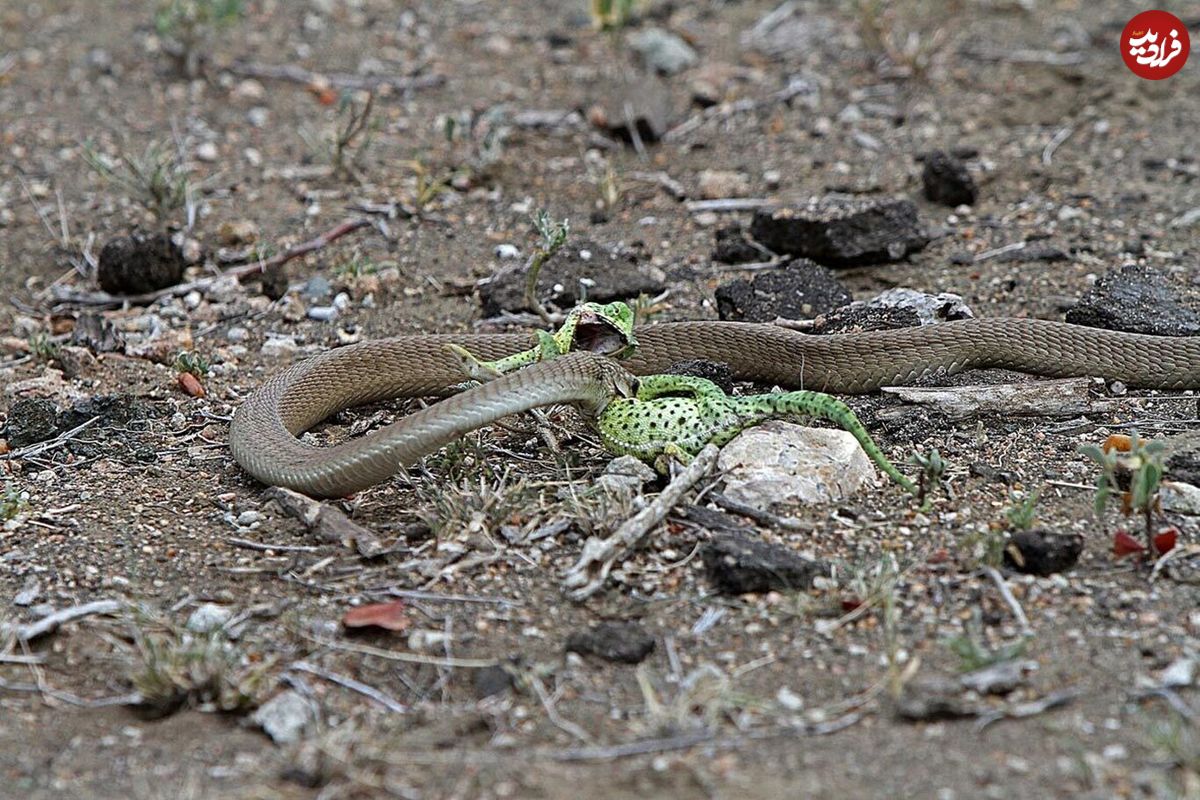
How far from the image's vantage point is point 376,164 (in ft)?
25.9

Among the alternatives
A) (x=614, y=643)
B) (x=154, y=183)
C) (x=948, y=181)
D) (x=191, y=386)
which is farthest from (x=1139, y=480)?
(x=154, y=183)

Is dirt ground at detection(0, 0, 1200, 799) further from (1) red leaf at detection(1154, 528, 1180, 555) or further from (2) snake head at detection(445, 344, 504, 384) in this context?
(2) snake head at detection(445, 344, 504, 384)

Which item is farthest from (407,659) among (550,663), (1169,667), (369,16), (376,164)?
(369,16)

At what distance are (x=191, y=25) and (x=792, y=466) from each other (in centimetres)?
592

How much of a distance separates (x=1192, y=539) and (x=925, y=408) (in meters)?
1.23

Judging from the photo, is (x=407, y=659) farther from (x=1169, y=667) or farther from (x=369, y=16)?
(x=369, y=16)

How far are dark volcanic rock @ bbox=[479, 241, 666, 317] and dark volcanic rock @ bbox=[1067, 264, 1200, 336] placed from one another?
6.35ft

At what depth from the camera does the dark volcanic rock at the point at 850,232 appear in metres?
6.31

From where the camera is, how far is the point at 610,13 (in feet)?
27.6

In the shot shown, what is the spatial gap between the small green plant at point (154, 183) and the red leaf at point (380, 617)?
→ 4.01 metres

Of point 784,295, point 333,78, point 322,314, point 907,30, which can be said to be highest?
point 907,30

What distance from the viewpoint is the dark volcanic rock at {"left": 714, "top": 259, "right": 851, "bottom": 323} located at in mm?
5949

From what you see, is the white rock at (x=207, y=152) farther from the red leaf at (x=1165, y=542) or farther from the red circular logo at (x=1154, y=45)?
the red leaf at (x=1165, y=542)

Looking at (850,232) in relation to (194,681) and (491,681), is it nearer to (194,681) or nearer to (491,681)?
(491,681)
